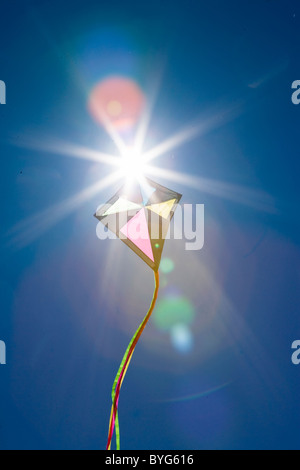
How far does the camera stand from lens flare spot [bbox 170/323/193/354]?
1153mm

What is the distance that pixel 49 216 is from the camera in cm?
115

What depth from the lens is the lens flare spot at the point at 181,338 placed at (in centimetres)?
115

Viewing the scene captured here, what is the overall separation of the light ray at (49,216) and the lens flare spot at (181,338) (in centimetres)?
57

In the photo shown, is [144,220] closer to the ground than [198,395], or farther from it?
farther from it

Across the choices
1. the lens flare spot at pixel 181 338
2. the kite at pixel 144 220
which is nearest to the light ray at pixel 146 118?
the kite at pixel 144 220

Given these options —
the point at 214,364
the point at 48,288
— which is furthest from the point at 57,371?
the point at 214,364

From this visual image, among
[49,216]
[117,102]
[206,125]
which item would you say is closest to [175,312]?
[49,216]

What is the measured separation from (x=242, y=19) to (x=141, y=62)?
1.30 ft

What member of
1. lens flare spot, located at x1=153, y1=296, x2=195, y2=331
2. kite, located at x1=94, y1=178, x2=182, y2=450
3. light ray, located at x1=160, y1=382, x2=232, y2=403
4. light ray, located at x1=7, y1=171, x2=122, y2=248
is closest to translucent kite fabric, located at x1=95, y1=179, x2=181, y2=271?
kite, located at x1=94, y1=178, x2=182, y2=450

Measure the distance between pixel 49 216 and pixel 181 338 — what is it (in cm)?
65
